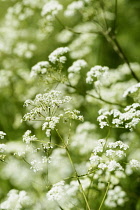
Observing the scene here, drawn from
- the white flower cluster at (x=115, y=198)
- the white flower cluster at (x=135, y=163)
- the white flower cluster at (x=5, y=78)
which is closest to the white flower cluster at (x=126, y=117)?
the white flower cluster at (x=135, y=163)

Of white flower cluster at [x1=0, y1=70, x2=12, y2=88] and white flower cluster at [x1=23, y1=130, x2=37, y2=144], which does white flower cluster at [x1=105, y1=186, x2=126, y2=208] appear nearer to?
white flower cluster at [x1=23, y1=130, x2=37, y2=144]

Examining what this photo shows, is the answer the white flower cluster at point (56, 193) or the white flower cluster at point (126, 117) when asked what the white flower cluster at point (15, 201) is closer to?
the white flower cluster at point (56, 193)

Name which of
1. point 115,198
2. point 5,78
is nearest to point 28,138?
point 115,198

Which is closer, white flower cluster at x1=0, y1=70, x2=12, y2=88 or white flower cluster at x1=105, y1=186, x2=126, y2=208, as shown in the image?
white flower cluster at x1=105, y1=186, x2=126, y2=208

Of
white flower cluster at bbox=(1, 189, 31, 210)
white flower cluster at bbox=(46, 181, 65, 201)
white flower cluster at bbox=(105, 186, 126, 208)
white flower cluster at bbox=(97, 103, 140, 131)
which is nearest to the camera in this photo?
white flower cluster at bbox=(46, 181, 65, 201)

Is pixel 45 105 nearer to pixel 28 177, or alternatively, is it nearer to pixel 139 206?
pixel 28 177

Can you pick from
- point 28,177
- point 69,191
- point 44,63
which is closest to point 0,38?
point 44,63

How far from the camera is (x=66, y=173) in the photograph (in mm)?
4914

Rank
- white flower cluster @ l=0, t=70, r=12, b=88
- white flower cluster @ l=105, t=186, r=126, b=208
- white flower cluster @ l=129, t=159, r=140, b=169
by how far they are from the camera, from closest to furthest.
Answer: white flower cluster @ l=129, t=159, r=140, b=169, white flower cluster @ l=105, t=186, r=126, b=208, white flower cluster @ l=0, t=70, r=12, b=88

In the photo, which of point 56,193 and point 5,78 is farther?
point 5,78

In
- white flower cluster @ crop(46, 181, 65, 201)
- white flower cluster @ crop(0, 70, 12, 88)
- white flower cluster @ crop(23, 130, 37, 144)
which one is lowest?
white flower cluster @ crop(46, 181, 65, 201)

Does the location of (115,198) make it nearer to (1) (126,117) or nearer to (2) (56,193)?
(1) (126,117)

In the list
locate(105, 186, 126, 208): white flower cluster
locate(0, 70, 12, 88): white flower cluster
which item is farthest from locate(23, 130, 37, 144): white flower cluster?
locate(0, 70, 12, 88): white flower cluster

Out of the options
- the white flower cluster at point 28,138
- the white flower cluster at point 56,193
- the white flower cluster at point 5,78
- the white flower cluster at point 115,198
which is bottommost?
the white flower cluster at point 56,193
